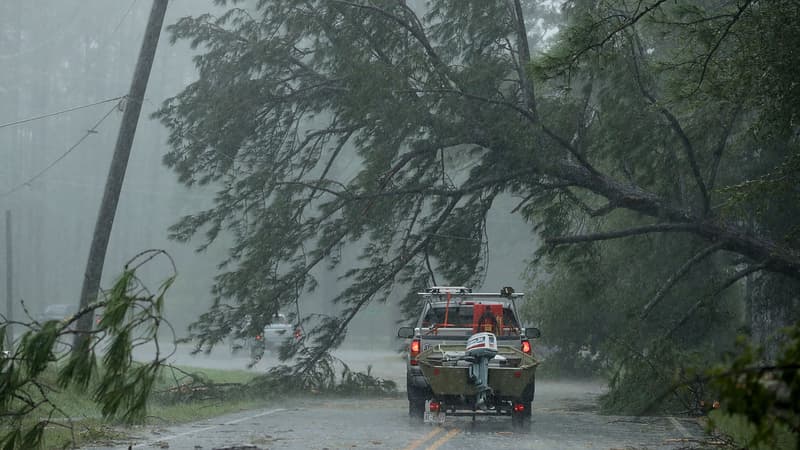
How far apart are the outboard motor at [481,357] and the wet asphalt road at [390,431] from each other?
0.66 m

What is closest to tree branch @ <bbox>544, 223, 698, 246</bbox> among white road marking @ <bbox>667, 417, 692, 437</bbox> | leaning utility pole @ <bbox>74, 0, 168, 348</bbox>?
white road marking @ <bbox>667, 417, 692, 437</bbox>

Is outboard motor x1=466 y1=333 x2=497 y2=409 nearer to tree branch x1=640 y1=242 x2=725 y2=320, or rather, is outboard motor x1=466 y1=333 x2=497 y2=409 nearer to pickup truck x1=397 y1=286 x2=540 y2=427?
pickup truck x1=397 y1=286 x2=540 y2=427

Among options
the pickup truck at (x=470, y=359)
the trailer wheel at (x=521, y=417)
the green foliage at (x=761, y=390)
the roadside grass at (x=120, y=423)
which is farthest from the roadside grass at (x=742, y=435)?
the green foliage at (x=761, y=390)

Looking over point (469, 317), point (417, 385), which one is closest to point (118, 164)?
point (469, 317)

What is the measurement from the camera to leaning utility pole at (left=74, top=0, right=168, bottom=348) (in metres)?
18.0

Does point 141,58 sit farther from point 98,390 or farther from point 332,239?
point 98,390

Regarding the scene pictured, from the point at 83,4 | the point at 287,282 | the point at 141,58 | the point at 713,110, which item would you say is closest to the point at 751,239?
the point at 713,110

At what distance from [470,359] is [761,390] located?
9.48 meters

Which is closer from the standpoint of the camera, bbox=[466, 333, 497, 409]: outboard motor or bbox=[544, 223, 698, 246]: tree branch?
bbox=[466, 333, 497, 409]: outboard motor

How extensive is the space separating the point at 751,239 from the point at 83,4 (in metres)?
55.7

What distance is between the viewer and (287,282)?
2144cm

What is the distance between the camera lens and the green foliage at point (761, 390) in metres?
4.42

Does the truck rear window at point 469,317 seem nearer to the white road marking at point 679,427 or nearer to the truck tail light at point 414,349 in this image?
the truck tail light at point 414,349

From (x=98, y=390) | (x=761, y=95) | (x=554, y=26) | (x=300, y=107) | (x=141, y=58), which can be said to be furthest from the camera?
(x=554, y=26)
